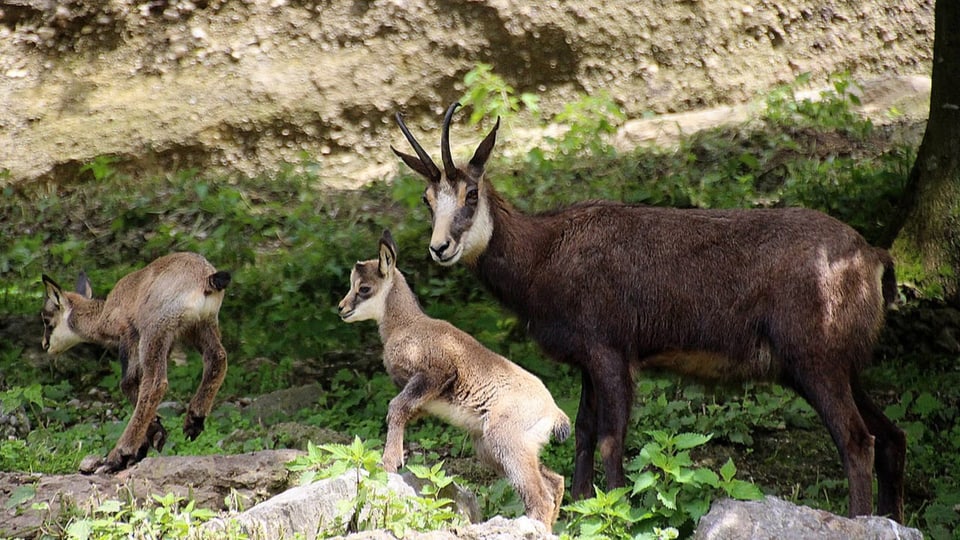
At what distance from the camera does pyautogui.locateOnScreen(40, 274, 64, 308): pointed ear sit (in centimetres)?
760

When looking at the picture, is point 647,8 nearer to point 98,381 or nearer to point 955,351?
point 955,351

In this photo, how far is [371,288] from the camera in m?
7.34

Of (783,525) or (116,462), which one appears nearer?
(783,525)

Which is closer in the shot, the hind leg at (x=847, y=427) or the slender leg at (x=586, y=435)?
the hind leg at (x=847, y=427)

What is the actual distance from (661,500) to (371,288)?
2147mm

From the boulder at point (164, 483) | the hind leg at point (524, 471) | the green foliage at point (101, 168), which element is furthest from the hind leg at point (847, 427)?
the green foliage at point (101, 168)

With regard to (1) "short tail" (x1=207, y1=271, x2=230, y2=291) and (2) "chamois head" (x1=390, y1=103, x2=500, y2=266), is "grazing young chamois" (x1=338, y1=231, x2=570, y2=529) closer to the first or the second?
(2) "chamois head" (x1=390, y1=103, x2=500, y2=266)

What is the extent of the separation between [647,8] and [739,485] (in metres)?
7.42

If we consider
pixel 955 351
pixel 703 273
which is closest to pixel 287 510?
pixel 703 273

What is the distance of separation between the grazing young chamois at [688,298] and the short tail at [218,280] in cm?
114

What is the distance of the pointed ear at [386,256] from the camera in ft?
24.1

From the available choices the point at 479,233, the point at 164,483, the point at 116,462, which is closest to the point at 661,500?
the point at 479,233

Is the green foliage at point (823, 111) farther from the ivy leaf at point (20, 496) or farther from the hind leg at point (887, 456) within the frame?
the ivy leaf at point (20, 496)

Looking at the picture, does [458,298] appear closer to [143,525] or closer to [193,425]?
[193,425]
